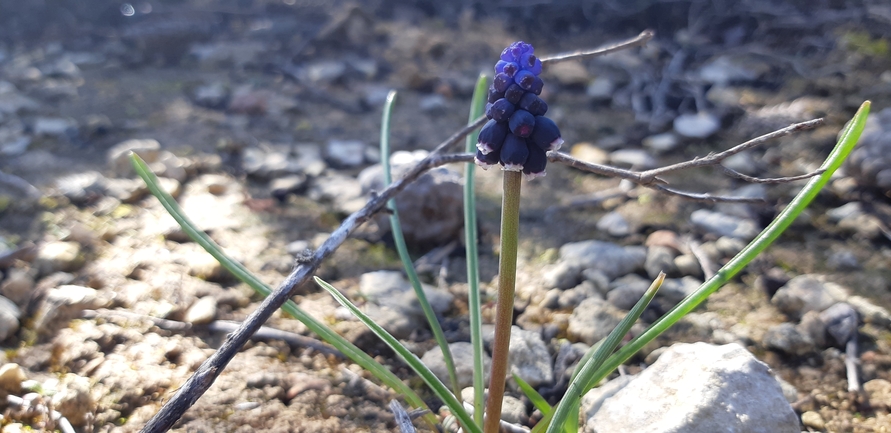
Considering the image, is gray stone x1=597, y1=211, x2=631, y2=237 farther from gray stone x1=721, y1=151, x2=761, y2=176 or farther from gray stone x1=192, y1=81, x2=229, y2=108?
gray stone x1=192, y1=81, x2=229, y2=108

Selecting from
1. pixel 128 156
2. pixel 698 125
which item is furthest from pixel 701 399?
pixel 128 156

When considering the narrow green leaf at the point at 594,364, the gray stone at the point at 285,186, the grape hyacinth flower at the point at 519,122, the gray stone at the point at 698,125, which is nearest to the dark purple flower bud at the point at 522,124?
the grape hyacinth flower at the point at 519,122

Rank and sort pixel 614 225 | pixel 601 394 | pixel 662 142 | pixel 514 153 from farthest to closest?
pixel 662 142
pixel 614 225
pixel 601 394
pixel 514 153

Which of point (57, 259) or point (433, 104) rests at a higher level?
point (433, 104)

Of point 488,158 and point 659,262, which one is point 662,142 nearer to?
point 659,262

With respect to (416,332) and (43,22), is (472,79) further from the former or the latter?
(43,22)

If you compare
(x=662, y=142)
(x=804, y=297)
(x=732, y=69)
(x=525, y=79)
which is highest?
(x=732, y=69)

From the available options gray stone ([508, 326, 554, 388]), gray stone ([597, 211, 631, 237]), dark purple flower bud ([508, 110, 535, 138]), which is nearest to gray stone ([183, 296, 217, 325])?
gray stone ([508, 326, 554, 388])

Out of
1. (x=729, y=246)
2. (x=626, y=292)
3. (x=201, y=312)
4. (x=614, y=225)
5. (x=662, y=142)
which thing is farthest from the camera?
(x=662, y=142)
